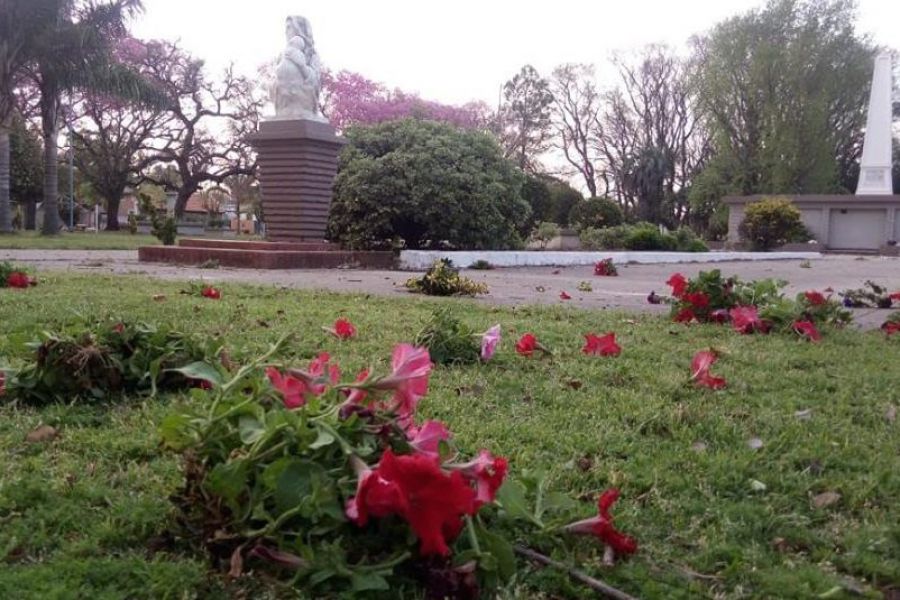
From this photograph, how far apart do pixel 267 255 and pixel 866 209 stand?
32684 mm

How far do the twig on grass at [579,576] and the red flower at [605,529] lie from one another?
8 centimetres

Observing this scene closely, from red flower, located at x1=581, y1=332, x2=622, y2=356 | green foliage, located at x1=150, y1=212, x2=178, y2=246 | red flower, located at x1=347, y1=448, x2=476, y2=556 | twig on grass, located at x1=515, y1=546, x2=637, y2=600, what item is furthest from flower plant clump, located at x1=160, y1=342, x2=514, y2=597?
green foliage, located at x1=150, y1=212, x2=178, y2=246

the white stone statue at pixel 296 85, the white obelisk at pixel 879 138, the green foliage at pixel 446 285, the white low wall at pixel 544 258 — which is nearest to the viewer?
the green foliage at pixel 446 285

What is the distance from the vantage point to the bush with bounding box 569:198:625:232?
2789 cm

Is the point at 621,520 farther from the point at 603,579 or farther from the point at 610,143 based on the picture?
the point at 610,143

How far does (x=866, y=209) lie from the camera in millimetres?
35688

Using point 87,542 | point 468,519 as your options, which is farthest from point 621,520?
point 87,542

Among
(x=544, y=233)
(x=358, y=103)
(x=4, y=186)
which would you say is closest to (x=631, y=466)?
(x=544, y=233)

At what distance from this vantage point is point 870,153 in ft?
123

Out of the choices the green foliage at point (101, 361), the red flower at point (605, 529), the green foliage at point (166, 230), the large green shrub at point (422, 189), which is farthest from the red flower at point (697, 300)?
the green foliage at point (166, 230)

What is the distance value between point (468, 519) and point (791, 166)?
42526mm

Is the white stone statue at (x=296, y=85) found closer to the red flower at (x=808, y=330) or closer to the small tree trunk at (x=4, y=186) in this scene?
the red flower at (x=808, y=330)

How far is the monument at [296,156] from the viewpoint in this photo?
40.3 feet

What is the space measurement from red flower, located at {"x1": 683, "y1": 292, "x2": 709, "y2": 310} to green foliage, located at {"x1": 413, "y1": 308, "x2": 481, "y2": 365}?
207cm
